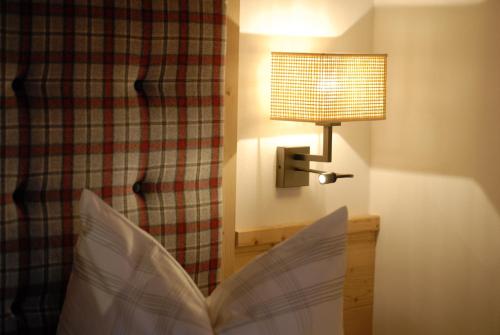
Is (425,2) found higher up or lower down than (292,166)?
higher up

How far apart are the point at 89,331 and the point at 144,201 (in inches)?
16.2

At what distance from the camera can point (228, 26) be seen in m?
1.78

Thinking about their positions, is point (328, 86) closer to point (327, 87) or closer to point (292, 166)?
point (327, 87)

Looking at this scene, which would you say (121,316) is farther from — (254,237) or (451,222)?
(451,222)

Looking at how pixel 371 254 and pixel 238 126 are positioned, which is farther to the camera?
pixel 371 254

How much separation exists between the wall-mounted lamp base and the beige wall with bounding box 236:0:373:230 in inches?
0.7

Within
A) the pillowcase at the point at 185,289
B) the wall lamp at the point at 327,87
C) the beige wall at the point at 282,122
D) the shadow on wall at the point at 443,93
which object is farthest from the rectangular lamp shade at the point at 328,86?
the pillowcase at the point at 185,289

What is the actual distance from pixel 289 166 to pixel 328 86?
313 millimetres

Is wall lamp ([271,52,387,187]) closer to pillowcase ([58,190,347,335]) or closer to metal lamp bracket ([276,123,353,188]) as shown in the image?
metal lamp bracket ([276,123,353,188])

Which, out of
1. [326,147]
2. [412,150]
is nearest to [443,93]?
[412,150]

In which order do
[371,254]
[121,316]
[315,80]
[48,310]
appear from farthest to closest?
[371,254] < [315,80] < [48,310] < [121,316]

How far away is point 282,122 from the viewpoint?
1963mm

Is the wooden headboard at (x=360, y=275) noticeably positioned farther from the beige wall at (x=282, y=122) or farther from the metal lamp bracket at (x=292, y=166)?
the metal lamp bracket at (x=292, y=166)

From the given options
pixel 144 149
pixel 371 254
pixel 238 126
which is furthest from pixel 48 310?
pixel 371 254
